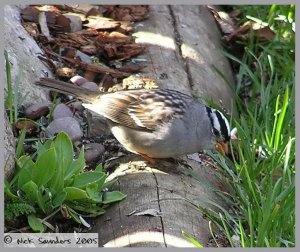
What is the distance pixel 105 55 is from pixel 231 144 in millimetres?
1364

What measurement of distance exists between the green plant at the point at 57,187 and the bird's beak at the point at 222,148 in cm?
93

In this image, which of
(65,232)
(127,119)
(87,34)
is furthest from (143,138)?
(87,34)

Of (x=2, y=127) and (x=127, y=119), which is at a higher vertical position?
(x=2, y=127)

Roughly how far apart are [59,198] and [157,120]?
1.07 m

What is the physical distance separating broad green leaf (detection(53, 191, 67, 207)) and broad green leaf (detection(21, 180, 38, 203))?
11 cm

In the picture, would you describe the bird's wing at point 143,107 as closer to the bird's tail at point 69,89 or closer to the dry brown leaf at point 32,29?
the bird's tail at point 69,89

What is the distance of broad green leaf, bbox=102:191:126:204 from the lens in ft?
14.9

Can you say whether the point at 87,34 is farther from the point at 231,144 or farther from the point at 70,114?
the point at 231,144

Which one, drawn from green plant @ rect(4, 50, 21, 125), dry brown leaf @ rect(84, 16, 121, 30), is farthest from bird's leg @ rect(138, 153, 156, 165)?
dry brown leaf @ rect(84, 16, 121, 30)

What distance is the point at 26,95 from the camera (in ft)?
17.3

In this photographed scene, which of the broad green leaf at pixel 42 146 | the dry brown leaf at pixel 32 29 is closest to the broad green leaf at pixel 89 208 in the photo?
the broad green leaf at pixel 42 146

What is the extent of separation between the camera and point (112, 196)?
14.9 feet

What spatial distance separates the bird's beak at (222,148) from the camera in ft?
17.2

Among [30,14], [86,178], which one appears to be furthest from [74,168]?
[30,14]
